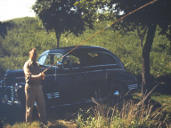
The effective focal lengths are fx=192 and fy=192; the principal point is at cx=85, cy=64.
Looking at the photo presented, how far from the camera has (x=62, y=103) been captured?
4.64 meters

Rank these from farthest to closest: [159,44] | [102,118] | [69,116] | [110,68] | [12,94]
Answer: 1. [159,44]
2. [110,68]
3. [69,116]
4. [12,94]
5. [102,118]

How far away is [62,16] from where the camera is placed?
233 inches

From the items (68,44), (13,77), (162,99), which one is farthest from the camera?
(68,44)

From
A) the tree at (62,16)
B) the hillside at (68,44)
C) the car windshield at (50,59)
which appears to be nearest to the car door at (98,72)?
the hillside at (68,44)

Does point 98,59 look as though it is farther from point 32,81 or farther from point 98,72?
point 32,81

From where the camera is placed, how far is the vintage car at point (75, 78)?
14.6 feet

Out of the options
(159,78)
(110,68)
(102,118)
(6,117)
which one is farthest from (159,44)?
(6,117)

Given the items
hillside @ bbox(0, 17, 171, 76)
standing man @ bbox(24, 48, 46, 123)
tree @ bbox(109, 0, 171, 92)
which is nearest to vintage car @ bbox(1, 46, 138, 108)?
standing man @ bbox(24, 48, 46, 123)

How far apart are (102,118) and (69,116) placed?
1.02 metres

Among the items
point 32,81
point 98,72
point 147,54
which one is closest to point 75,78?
point 98,72

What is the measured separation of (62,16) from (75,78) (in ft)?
7.11

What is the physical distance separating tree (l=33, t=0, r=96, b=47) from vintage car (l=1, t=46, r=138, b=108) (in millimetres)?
969

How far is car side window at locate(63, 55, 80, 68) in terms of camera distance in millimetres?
4613

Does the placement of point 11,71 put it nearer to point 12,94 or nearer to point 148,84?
point 12,94
